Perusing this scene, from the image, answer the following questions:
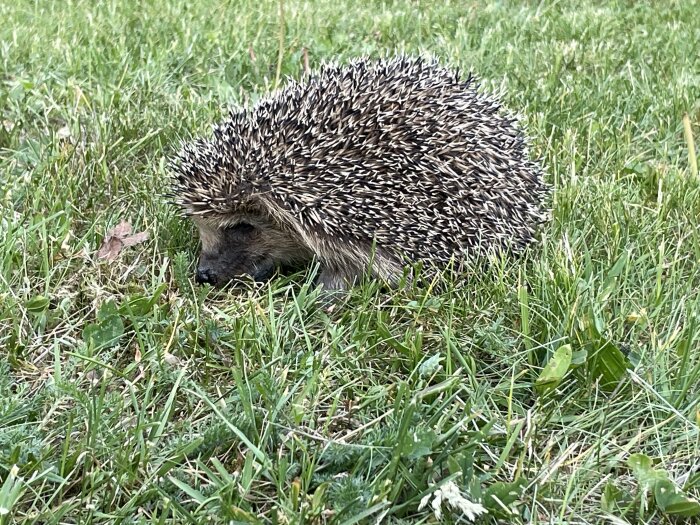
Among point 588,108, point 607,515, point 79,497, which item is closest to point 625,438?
point 607,515

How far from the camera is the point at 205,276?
3410mm

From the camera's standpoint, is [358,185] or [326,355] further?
[358,185]

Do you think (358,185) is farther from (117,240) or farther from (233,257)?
(117,240)

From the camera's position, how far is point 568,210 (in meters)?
3.80

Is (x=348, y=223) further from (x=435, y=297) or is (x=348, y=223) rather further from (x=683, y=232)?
(x=683, y=232)

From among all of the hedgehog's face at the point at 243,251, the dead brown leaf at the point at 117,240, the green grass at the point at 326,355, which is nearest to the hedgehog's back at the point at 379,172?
the hedgehog's face at the point at 243,251

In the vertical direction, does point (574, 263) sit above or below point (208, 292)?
above

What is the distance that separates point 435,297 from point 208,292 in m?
1.07

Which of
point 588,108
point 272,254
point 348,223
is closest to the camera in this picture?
point 348,223

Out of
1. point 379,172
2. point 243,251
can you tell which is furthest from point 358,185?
point 243,251

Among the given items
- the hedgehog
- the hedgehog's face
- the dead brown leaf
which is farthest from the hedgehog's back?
the dead brown leaf

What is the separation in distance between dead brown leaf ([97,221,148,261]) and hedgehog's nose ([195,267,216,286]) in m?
0.40

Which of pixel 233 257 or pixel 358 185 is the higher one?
pixel 358 185

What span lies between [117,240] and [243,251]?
653mm
